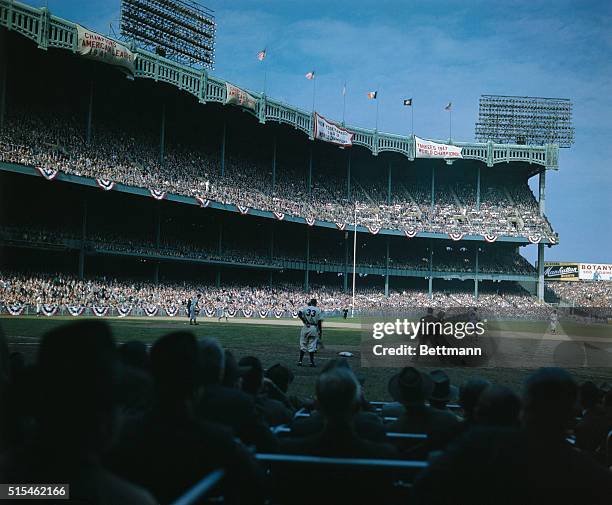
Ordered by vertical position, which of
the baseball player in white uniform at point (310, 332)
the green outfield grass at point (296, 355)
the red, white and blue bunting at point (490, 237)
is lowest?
the green outfield grass at point (296, 355)

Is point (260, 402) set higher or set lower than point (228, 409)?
lower

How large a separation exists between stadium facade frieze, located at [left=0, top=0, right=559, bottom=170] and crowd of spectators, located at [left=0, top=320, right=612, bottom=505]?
1281 inches

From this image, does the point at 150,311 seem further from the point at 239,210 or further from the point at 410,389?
the point at 410,389

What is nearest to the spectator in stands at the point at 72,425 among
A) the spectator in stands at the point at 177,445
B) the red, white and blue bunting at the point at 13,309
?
the spectator in stands at the point at 177,445

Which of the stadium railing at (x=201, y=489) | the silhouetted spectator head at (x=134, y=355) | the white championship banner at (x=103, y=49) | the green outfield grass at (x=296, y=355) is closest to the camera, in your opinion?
the stadium railing at (x=201, y=489)

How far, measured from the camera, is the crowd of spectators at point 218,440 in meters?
2.21

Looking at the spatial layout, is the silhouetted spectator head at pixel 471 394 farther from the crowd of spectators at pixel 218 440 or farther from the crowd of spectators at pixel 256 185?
the crowd of spectators at pixel 256 185

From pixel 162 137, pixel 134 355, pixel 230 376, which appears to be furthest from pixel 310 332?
pixel 162 137

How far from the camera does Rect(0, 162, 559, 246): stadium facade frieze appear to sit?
3884cm

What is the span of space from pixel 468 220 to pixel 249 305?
3576 centimetres

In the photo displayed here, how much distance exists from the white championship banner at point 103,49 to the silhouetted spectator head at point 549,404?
44.4 m

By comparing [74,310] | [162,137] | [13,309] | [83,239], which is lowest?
[74,310]

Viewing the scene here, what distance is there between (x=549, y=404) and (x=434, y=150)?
71067 millimetres

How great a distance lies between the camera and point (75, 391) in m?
2.20
